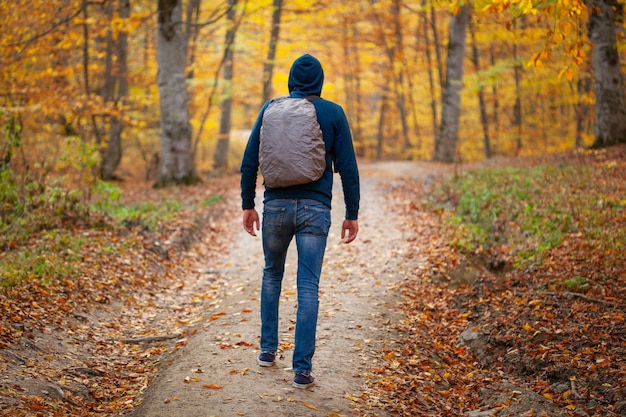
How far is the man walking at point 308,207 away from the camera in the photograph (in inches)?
175

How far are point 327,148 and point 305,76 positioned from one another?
57cm

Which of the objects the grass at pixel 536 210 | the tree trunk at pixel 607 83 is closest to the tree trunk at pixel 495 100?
the tree trunk at pixel 607 83

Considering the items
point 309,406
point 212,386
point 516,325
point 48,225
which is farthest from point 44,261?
point 516,325

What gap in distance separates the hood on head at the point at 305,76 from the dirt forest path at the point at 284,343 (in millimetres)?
2234

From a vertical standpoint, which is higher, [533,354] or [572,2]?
[572,2]

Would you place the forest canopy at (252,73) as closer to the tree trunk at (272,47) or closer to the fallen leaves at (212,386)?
the tree trunk at (272,47)

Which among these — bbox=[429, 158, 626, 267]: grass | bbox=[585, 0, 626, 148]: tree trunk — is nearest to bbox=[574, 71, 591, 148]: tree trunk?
bbox=[585, 0, 626, 148]: tree trunk

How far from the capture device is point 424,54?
27.5m

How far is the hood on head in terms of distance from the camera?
4.54 meters

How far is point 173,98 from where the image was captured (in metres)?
16.2

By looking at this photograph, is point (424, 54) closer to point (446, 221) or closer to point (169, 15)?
point (169, 15)

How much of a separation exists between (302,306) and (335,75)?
2720 centimetres

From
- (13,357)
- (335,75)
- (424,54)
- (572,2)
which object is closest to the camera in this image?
(13,357)

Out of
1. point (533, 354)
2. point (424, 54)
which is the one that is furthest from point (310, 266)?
point (424, 54)
